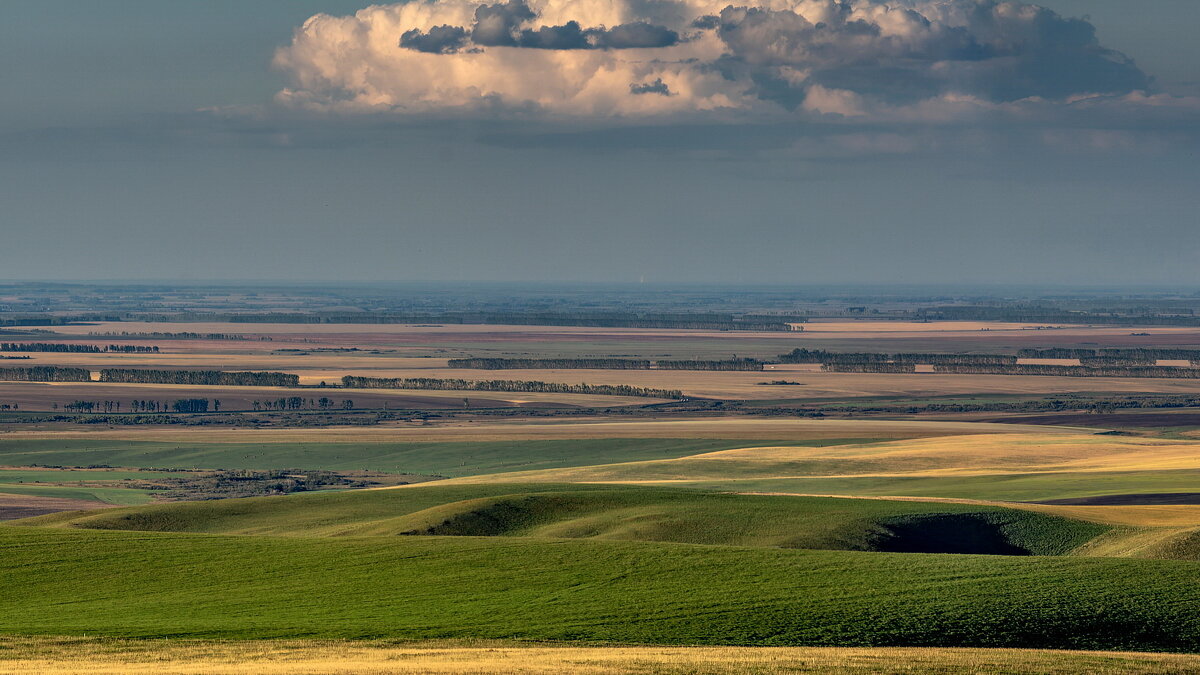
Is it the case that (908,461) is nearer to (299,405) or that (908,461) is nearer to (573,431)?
(573,431)

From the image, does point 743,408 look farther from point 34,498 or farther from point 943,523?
point 943,523

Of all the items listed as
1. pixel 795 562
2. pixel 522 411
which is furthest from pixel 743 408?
pixel 795 562

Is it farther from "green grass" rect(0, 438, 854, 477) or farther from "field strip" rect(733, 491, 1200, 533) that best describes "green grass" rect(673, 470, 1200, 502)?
"green grass" rect(0, 438, 854, 477)

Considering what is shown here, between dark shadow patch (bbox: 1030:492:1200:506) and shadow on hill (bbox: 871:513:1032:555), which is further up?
shadow on hill (bbox: 871:513:1032:555)

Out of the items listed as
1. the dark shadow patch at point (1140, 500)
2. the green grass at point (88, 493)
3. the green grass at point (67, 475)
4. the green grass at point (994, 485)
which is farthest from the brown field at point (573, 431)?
the dark shadow patch at point (1140, 500)

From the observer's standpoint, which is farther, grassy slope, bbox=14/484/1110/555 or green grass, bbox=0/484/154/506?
green grass, bbox=0/484/154/506

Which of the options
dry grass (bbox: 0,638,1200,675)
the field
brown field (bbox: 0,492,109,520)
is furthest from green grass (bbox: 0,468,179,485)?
dry grass (bbox: 0,638,1200,675)
